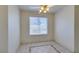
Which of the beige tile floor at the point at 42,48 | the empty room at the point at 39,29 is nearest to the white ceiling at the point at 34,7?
the empty room at the point at 39,29

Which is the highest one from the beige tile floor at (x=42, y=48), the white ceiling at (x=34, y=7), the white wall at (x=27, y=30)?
the white ceiling at (x=34, y=7)

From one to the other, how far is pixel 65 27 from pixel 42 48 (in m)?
0.37

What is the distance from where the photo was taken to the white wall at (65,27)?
111 cm

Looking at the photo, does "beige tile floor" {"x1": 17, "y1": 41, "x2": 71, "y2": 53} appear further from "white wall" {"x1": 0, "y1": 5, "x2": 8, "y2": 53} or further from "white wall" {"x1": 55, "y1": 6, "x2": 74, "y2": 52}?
"white wall" {"x1": 0, "y1": 5, "x2": 8, "y2": 53}

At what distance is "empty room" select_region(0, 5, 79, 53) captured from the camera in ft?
3.48

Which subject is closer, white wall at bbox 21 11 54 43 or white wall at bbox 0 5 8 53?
white wall at bbox 0 5 8 53

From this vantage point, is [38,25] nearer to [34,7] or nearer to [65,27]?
[34,7]

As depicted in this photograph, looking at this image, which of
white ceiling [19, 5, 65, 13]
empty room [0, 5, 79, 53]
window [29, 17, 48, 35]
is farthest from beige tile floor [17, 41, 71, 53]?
white ceiling [19, 5, 65, 13]

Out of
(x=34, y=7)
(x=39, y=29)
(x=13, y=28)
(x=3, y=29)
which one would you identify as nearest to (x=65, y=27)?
(x=39, y=29)

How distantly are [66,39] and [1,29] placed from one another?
75 cm

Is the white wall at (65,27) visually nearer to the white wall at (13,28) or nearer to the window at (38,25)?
the window at (38,25)
